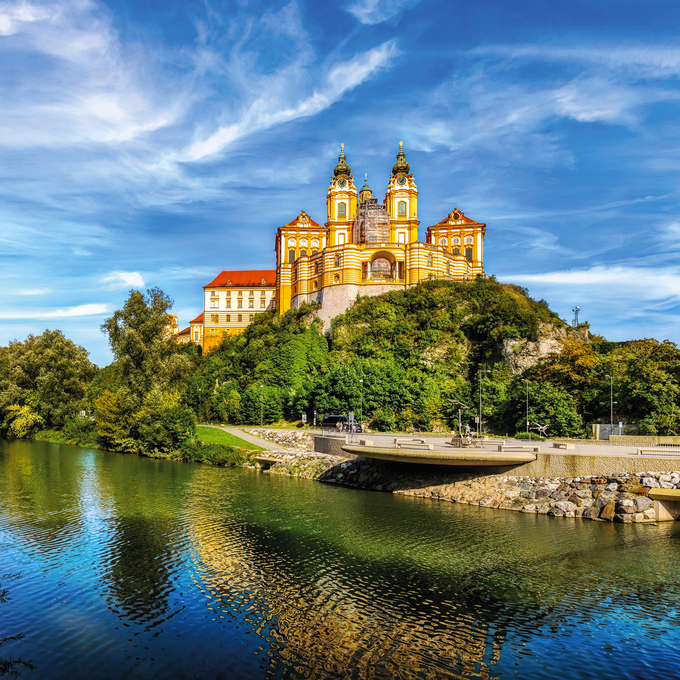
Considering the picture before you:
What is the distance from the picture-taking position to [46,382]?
2470 inches

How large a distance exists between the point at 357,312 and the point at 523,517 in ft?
146

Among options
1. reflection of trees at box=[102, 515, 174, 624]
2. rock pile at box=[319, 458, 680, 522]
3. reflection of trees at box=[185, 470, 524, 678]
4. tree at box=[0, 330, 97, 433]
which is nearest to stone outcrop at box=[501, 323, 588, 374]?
rock pile at box=[319, 458, 680, 522]

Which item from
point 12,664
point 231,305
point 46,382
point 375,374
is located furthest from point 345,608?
point 231,305

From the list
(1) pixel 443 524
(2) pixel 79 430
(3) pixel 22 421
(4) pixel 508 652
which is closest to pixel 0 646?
(4) pixel 508 652

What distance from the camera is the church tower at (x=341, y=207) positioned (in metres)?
78.3

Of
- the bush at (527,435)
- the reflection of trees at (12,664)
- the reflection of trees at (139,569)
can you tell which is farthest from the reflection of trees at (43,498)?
the bush at (527,435)

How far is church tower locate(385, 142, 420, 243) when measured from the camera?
76188 mm

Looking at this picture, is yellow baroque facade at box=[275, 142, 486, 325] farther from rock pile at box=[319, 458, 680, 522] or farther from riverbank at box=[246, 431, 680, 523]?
rock pile at box=[319, 458, 680, 522]

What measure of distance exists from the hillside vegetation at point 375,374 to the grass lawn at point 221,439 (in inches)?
58.8

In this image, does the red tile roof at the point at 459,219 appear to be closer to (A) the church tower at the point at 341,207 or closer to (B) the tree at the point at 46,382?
(A) the church tower at the point at 341,207

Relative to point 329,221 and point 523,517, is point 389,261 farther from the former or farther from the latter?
point 523,517

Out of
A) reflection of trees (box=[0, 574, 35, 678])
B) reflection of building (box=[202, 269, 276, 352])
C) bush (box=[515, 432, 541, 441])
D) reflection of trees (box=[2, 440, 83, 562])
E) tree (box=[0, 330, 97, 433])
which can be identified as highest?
reflection of building (box=[202, 269, 276, 352])

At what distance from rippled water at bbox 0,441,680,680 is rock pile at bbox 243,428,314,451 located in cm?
1627

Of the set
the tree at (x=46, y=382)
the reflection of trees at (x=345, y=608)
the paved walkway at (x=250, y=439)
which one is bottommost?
the reflection of trees at (x=345, y=608)
